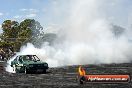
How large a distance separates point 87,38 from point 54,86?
105ft

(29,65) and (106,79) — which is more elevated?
(29,65)

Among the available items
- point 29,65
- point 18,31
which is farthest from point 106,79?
point 18,31

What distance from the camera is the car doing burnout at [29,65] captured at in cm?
2938

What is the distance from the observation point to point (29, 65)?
29438mm

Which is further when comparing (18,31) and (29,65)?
(18,31)

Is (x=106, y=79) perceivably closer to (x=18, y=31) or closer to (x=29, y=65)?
(x=29, y=65)

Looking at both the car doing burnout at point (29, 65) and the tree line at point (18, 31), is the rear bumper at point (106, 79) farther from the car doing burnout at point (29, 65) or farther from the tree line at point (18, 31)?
the tree line at point (18, 31)

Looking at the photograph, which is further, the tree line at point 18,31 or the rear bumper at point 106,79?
the tree line at point 18,31

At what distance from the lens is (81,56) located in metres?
45.2

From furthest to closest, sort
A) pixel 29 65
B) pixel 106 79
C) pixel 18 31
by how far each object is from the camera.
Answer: pixel 18 31 < pixel 29 65 < pixel 106 79

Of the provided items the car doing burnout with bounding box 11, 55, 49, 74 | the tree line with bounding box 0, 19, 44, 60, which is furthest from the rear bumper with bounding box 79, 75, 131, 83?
the tree line with bounding box 0, 19, 44, 60

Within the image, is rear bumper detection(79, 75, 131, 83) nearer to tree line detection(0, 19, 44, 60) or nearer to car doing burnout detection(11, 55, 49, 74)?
car doing burnout detection(11, 55, 49, 74)

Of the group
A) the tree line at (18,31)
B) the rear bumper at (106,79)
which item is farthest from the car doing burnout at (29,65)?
the tree line at (18,31)

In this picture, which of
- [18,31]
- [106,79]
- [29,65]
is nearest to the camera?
[106,79]
